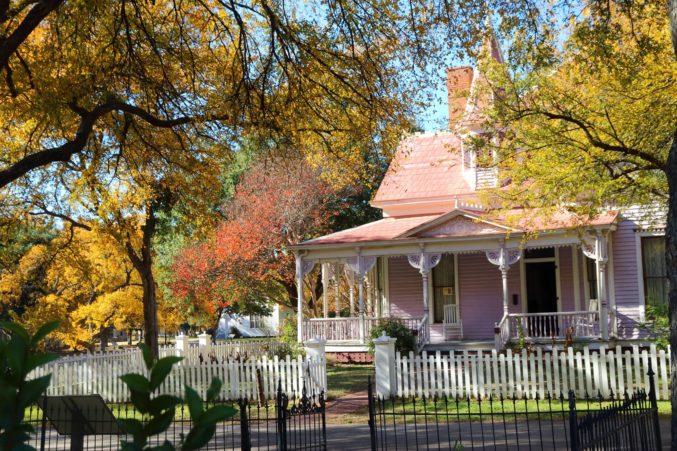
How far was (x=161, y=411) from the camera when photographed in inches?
77.2

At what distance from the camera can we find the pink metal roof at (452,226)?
22703 mm

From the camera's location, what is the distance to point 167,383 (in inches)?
781

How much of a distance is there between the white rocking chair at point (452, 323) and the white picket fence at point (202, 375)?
783 cm

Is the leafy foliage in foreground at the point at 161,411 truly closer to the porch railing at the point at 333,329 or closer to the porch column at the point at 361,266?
the porch column at the point at 361,266

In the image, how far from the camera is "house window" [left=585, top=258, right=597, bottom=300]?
25.1 meters

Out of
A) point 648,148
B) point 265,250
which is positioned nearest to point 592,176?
point 648,148

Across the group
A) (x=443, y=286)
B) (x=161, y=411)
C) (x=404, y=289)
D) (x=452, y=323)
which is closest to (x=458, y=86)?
(x=443, y=286)

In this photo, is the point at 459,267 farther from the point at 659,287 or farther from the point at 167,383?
the point at 167,383

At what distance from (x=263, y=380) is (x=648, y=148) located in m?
9.82

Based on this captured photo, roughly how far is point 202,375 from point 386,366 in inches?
185

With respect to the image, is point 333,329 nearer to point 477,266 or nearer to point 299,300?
point 299,300

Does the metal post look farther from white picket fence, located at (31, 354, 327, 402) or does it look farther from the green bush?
the green bush

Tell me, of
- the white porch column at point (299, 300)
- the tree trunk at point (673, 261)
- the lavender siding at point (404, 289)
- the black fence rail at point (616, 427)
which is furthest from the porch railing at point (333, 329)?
the tree trunk at point (673, 261)

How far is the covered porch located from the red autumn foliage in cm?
576
